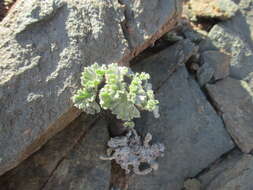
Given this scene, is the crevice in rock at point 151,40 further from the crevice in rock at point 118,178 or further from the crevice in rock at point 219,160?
the crevice in rock at point 219,160

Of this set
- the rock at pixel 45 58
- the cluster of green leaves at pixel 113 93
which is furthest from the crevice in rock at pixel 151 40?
the cluster of green leaves at pixel 113 93

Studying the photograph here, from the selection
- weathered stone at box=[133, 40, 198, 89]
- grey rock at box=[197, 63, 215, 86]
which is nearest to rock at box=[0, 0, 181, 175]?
weathered stone at box=[133, 40, 198, 89]

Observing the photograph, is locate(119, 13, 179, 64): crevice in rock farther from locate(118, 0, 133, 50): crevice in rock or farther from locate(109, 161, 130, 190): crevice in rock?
locate(109, 161, 130, 190): crevice in rock

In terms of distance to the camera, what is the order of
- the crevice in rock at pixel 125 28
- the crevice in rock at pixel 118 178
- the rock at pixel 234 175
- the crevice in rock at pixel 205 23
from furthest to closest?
the crevice in rock at pixel 205 23, the rock at pixel 234 175, the crevice in rock at pixel 118 178, the crevice in rock at pixel 125 28

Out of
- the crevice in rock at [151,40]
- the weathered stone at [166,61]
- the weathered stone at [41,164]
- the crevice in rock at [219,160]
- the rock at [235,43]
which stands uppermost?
the crevice in rock at [151,40]

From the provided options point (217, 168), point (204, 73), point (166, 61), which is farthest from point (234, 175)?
point (166, 61)

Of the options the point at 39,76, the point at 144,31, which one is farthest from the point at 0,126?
the point at 144,31

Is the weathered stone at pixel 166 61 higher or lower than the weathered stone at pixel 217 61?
higher
